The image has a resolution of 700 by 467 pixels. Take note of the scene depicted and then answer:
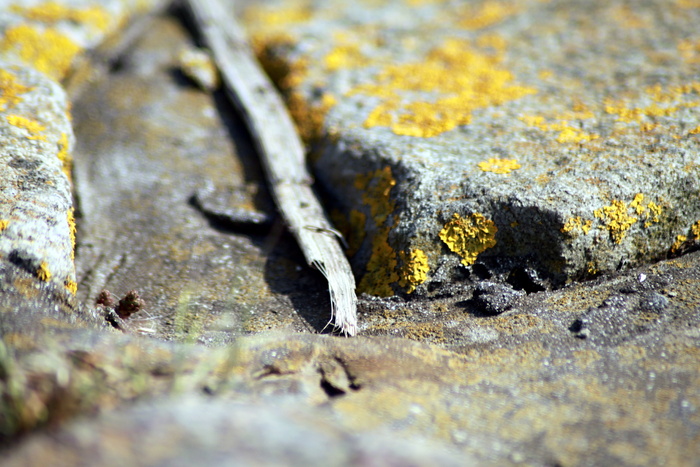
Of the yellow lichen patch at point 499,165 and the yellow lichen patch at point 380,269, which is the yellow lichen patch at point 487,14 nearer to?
the yellow lichen patch at point 499,165

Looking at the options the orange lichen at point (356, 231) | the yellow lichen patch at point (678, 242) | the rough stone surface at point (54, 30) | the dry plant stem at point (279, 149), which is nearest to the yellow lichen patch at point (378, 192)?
the orange lichen at point (356, 231)

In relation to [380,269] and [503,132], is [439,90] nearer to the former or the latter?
[503,132]

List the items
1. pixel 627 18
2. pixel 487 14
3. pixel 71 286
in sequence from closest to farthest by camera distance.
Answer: pixel 71 286
pixel 627 18
pixel 487 14

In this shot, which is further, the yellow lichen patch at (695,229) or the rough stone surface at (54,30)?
the rough stone surface at (54,30)

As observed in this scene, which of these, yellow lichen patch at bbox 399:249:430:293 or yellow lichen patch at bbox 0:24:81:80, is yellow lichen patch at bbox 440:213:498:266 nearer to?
yellow lichen patch at bbox 399:249:430:293

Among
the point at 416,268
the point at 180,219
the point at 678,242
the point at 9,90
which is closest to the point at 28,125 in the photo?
the point at 9,90

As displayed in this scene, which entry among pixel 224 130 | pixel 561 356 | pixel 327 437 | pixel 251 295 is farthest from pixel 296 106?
pixel 327 437
